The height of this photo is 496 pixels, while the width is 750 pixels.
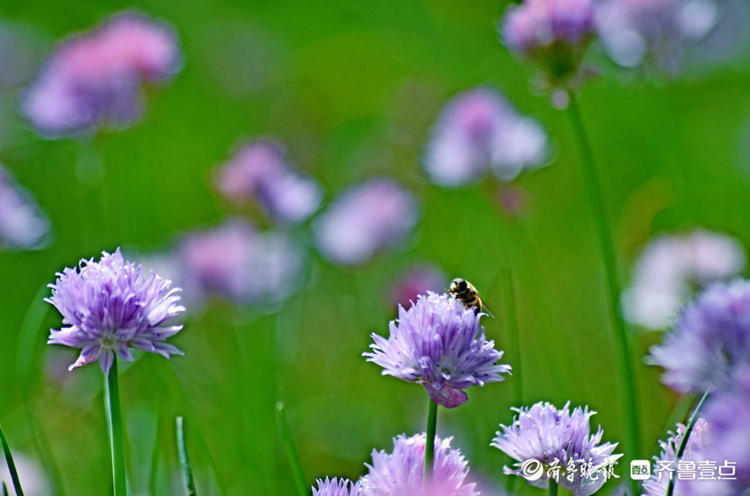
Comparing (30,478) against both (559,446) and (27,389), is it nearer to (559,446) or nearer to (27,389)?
(27,389)

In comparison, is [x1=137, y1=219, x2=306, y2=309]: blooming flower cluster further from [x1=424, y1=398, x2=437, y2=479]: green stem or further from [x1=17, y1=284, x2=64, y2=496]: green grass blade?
[x1=424, y1=398, x2=437, y2=479]: green stem

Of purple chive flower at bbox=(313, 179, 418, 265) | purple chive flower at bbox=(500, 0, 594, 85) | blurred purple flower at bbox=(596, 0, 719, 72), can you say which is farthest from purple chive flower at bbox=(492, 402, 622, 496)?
purple chive flower at bbox=(313, 179, 418, 265)

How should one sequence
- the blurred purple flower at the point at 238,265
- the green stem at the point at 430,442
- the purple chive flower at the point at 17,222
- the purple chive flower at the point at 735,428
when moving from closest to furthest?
the purple chive flower at the point at 735,428 → the green stem at the point at 430,442 → the purple chive flower at the point at 17,222 → the blurred purple flower at the point at 238,265

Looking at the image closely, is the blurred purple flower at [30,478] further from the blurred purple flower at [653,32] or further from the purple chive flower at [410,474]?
the blurred purple flower at [653,32]

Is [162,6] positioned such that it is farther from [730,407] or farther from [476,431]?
[730,407]

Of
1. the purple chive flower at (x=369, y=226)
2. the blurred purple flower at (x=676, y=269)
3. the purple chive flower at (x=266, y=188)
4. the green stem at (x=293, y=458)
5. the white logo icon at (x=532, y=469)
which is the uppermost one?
the purple chive flower at (x=369, y=226)

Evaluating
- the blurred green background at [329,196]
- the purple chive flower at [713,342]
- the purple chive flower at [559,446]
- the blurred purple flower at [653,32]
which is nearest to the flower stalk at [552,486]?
the purple chive flower at [559,446]

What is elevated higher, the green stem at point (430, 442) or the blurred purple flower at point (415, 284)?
the blurred purple flower at point (415, 284)

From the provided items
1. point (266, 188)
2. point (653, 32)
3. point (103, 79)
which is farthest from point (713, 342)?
point (103, 79)

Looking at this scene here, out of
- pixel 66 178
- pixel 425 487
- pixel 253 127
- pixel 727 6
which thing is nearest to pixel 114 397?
pixel 425 487
